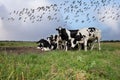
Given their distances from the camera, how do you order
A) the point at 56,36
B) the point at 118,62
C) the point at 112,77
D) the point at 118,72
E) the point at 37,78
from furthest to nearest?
the point at 56,36, the point at 118,62, the point at 118,72, the point at 112,77, the point at 37,78

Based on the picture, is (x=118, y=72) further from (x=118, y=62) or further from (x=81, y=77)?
(x=81, y=77)

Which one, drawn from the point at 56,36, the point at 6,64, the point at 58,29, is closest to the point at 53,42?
the point at 56,36

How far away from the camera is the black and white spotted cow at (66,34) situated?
34375mm

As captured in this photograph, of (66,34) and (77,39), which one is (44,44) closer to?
(66,34)

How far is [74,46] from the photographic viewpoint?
33844 millimetres

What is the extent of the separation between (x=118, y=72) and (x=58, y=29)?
19.9m

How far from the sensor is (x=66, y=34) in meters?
34.9

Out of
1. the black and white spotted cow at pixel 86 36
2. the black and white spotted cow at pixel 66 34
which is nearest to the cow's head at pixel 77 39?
the black and white spotted cow at pixel 86 36

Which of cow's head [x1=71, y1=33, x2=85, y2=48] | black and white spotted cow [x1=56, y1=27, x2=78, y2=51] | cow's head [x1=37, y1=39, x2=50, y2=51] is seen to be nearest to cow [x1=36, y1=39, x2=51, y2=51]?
cow's head [x1=37, y1=39, x2=50, y2=51]

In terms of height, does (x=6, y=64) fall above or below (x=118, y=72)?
above

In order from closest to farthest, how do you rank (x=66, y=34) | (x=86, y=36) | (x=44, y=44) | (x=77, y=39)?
(x=77, y=39), (x=86, y=36), (x=66, y=34), (x=44, y=44)

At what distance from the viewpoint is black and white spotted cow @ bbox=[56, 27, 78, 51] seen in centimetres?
3438

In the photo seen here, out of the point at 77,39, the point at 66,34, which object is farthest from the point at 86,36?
the point at 66,34

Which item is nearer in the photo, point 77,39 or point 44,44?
point 77,39
